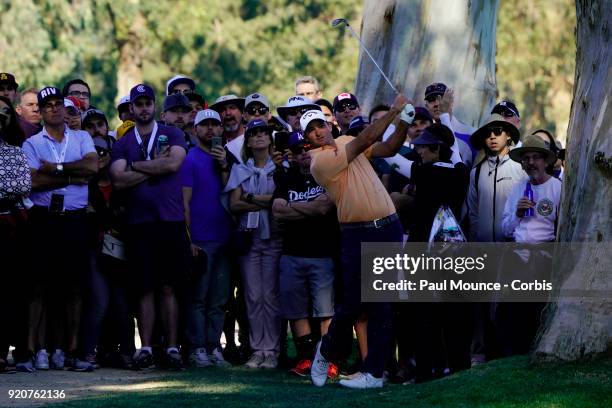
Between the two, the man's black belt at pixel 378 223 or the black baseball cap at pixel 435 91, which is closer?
the man's black belt at pixel 378 223

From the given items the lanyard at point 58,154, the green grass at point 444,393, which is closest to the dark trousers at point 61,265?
the lanyard at point 58,154

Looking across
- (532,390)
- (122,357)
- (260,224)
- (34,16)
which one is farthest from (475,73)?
(34,16)

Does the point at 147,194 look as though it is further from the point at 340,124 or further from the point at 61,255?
the point at 340,124

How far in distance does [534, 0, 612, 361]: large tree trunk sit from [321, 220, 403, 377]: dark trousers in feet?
4.98

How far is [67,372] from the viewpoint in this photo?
13.4m

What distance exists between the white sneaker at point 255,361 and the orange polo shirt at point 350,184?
2.55 meters

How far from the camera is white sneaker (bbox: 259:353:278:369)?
1401cm

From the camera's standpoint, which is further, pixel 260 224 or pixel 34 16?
pixel 34 16

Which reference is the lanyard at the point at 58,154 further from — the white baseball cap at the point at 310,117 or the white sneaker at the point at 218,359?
the white baseball cap at the point at 310,117

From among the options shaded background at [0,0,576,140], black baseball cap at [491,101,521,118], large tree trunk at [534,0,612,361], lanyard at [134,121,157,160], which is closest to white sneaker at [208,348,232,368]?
lanyard at [134,121,157,160]

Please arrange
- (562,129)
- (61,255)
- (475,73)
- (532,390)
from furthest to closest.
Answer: (562,129) → (475,73) → (61,255) → (532,390)

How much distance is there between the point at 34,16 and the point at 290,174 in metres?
26.2

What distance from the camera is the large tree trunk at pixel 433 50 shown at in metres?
18.1

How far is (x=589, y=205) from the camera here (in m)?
10.8
